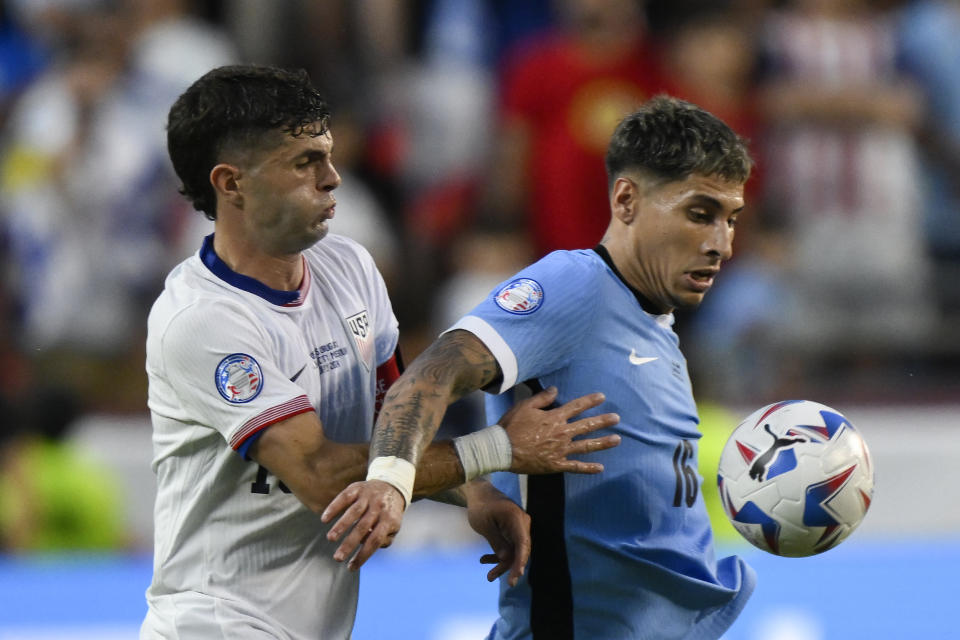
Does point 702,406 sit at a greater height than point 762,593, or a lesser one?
greater

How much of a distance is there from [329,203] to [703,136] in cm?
93

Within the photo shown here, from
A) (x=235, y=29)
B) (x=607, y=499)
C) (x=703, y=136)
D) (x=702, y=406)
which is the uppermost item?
(x=235, y=29)

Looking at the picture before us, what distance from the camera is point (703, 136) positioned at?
3.60m

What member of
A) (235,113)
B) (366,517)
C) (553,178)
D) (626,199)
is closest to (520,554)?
(366,517)

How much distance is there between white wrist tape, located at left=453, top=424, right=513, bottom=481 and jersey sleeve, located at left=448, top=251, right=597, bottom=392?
120 millimetres

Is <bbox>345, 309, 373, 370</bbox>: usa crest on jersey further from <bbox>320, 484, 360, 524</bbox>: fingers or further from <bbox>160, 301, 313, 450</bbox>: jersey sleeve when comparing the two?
<bbox>320, 484, 360, 524</bbox>: fingers

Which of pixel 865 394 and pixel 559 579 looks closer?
pixel 559 579

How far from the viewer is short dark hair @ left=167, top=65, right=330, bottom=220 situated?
346 cm

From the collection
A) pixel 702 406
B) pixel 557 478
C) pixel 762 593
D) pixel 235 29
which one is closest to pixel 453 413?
pixel 702 406

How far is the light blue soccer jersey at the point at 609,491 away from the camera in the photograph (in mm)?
3479

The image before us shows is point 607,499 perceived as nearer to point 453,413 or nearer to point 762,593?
point 762,593

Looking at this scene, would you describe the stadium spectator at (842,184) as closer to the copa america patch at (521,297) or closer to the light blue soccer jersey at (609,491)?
the light blue soccer jersey at (609,491)

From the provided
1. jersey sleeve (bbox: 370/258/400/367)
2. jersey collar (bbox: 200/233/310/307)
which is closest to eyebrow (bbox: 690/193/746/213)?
jersey sleeve (bbox: 370/258/400/367)

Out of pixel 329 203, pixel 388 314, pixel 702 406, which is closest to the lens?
pixel 329 203
